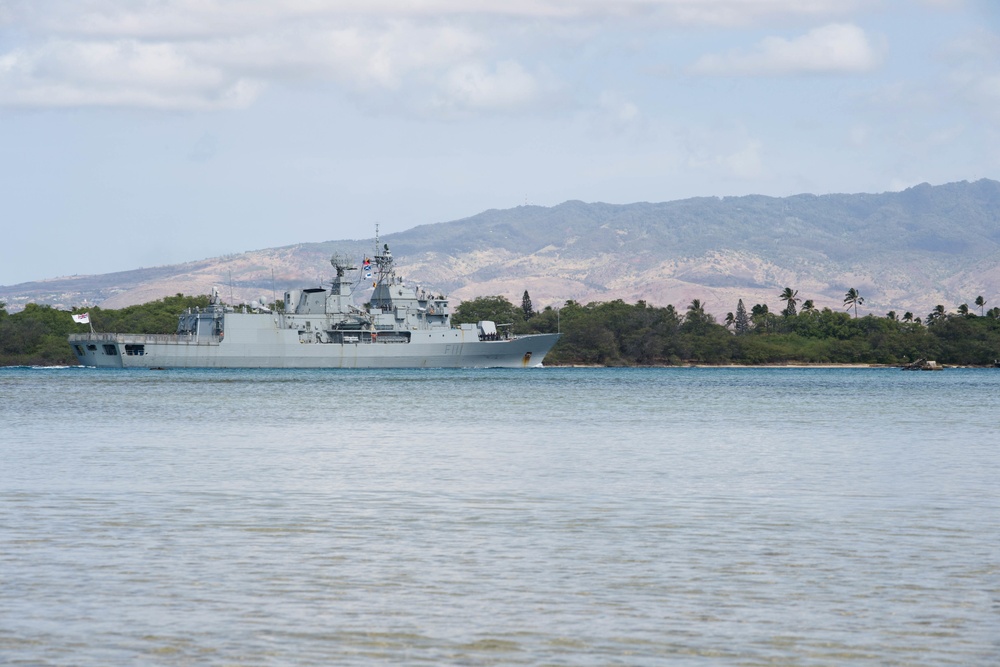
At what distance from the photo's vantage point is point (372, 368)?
12138cm

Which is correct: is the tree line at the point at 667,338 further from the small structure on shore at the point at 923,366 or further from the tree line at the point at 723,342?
the small structure on shore at the point at 923,366

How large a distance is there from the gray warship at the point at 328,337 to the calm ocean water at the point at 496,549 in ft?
269

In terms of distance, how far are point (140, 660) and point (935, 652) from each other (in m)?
6.80

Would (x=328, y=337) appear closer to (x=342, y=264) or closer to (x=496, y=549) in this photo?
(x=342, y=264)

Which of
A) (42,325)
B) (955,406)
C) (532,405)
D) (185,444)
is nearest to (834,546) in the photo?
(185,444)

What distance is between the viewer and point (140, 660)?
10.9 metres

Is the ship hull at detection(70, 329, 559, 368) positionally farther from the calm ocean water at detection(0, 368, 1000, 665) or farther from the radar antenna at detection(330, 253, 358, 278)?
the calm ocean water at detection(0, 368, 1000, 665)

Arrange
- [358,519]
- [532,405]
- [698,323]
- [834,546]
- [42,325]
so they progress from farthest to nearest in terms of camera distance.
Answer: [698,323] < [42,325] < [532,405] < [358,519] < [834,546]

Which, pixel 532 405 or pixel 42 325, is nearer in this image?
pixel 532 405

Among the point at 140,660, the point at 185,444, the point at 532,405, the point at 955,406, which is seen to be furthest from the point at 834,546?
the point at 955,406

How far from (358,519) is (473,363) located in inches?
4168

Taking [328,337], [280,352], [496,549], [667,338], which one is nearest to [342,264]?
[328,337]

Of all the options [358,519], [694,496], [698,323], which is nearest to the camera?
[358,519]

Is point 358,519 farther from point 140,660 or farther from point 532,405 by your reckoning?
point 532,405
